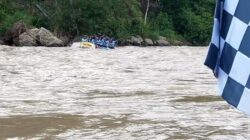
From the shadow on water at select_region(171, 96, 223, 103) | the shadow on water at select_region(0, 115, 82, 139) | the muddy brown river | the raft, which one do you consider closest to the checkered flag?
the muddy brown river

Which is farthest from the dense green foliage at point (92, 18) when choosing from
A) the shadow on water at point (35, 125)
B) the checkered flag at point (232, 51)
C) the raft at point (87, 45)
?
the checkered flag at point (232, 51)

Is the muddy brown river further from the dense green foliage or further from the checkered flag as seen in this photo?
the dense green foliage

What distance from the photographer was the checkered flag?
2016 mm

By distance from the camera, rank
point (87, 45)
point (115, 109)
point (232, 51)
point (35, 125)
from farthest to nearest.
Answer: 1. point (87, 45)
2. point (115, 109)
3. point (35, 125)
4. point (232, 51)

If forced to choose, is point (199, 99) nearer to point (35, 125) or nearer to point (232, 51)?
point (35, 125)

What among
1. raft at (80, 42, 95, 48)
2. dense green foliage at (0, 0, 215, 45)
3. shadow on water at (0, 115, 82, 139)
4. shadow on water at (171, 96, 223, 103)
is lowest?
dense green foliage at (0, 0, 215, 45)

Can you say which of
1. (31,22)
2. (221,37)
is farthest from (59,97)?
(31,22)

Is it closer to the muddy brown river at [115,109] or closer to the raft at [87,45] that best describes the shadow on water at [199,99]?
the muddy brown river at [115,109]

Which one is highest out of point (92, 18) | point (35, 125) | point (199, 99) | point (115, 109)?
point (35, 125)

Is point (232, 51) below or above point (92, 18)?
above

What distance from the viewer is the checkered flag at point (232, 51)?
2.02 meters

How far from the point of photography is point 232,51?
82.0 inches

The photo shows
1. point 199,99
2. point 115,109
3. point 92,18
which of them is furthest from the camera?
point 92,18

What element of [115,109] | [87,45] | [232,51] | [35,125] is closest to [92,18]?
[87,45]
